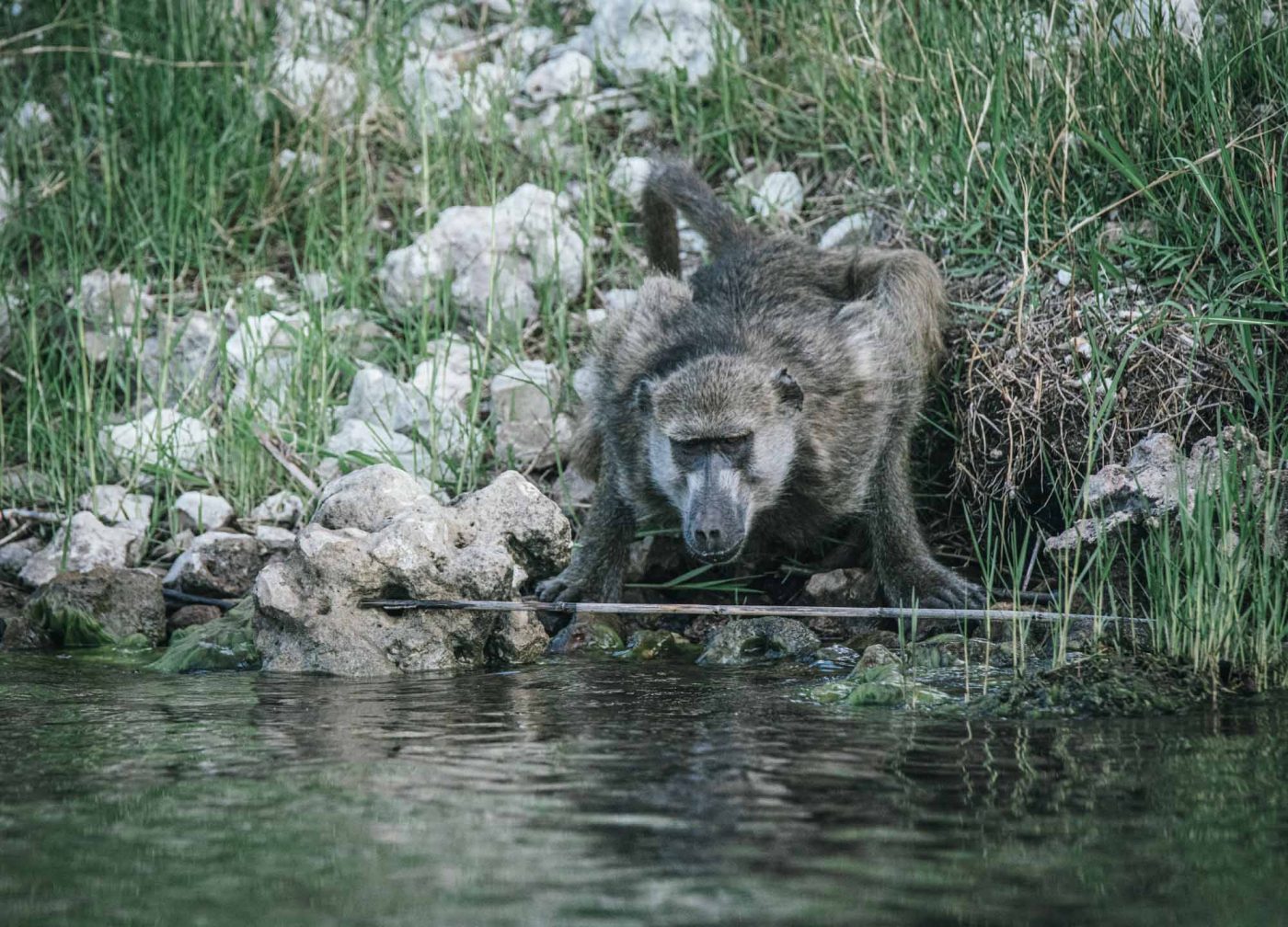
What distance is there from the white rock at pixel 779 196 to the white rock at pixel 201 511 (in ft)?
9.30

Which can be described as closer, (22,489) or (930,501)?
(930,501)

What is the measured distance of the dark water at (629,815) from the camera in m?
2.18

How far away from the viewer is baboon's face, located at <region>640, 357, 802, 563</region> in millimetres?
4832

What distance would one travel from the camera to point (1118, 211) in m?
5.64

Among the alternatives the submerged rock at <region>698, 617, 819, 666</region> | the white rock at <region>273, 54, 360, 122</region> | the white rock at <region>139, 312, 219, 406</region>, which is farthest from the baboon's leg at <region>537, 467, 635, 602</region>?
the white rock at <region>273, 54, 360, 122</region>

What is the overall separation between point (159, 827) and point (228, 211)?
5363 millimetres

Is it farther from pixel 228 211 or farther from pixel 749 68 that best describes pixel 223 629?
pixel 749 68

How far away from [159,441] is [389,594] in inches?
70.9

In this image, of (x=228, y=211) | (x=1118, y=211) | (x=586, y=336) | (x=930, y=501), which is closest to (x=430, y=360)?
(x=586, y=336)

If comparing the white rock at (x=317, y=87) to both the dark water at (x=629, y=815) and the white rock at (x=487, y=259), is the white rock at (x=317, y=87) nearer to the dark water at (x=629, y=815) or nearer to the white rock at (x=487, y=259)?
the white rock at (x=487, y=259)

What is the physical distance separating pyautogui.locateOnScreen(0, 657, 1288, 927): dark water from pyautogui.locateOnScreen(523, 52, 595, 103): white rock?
5123 mm

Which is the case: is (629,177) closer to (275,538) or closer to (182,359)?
(182,359)

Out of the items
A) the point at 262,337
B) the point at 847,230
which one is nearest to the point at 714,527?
the point at 847,230

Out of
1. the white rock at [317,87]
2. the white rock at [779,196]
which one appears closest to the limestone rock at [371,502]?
the white rock at [779,196]
